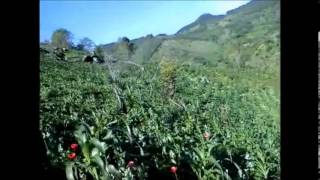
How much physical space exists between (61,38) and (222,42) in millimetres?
688

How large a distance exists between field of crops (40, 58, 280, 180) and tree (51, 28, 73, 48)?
8 cm

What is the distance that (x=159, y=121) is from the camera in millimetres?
2143

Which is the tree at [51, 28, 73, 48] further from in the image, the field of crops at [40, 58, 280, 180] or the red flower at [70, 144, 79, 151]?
the red flower at [70, 144, 79, 151]

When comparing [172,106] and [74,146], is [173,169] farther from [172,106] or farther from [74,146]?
→ [74,146]

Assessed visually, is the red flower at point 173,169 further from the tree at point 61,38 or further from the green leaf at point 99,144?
the tree at point 61,38

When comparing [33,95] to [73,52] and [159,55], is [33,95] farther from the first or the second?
[159,55]

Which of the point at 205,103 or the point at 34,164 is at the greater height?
the point at 205,103

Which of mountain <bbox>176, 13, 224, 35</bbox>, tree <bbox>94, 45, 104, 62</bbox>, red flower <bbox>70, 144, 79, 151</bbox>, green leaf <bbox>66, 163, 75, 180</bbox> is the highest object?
mountain <bbox>176, 13, 224, 35</bbox>

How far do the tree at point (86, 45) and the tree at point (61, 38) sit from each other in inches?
1.8

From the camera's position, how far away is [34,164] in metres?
1.70

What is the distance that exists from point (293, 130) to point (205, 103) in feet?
1.57

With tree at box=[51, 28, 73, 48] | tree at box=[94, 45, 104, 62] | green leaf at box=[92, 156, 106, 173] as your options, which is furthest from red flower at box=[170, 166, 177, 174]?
tree at box=[51, 28, 73, 48]

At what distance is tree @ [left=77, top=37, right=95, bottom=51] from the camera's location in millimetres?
2092

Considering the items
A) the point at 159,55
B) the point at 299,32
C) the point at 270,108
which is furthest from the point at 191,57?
the point at 299,32
